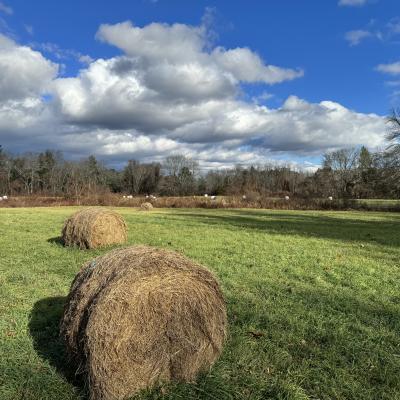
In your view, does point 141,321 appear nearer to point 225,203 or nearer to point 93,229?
point 93,229

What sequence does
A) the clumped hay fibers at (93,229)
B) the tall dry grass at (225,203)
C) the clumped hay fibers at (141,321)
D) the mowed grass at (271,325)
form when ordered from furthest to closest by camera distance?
the tall dry grass at (225,203), the clumped hay fibers at (93,229), the mowed grass at (271,325), the clumped hay fibers at (141,321)

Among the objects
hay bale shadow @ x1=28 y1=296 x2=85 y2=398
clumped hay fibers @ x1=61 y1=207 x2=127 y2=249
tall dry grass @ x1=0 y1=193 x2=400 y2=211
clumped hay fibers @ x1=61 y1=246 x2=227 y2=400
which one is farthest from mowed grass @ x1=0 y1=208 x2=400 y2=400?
tall dry grass @ x1=0 y1=193 x2=400 y2=211

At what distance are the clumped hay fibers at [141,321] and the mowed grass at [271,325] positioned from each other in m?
0.25

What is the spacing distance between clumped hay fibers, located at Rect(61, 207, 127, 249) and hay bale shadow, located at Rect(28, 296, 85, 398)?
18.6 feet

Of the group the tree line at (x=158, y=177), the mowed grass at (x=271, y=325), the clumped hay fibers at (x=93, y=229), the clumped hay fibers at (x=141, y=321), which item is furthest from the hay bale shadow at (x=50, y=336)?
the tree line at (x=158, y=177)

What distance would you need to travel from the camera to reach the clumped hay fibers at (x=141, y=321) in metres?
4.21

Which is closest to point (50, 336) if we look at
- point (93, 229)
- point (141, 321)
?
point (141, 321)

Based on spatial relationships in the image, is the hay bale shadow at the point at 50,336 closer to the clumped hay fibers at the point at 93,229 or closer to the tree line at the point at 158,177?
the clumped hay fibers at the point at 93,229

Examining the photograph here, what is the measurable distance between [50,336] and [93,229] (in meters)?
7.56

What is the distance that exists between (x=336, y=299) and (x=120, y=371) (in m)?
4.56

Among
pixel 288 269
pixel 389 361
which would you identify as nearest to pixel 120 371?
pixel 389 361

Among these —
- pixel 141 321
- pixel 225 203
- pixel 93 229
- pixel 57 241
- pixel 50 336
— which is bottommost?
pixel 50 336

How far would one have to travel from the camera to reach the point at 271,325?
19.8ft

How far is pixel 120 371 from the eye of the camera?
4.20 m
